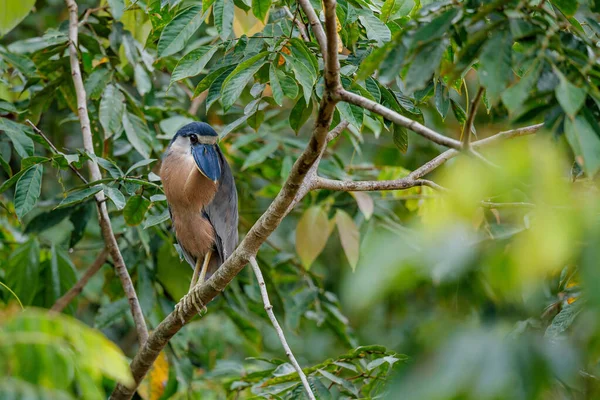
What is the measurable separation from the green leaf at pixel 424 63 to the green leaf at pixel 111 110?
1568mm

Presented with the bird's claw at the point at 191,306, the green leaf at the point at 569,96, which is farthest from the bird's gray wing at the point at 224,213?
the green leaf at the point at 569,96

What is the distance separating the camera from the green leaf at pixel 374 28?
1.84m

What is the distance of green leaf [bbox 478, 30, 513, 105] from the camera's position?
1.05m

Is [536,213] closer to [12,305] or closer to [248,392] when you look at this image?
[248,392]

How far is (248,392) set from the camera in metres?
2.38

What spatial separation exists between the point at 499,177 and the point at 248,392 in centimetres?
178

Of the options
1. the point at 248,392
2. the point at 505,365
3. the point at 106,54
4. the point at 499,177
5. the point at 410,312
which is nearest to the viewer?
the point at 505,365

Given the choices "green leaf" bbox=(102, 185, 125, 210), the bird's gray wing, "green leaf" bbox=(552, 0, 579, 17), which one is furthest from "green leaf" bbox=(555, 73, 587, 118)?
the bird's gray wing

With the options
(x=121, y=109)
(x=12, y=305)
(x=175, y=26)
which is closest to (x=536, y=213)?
(x=175, y=26)

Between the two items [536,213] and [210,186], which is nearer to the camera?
[536,213]

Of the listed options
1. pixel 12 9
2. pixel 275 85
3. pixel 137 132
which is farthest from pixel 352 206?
pixel 12 9

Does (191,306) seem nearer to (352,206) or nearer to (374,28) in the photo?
(374,28)

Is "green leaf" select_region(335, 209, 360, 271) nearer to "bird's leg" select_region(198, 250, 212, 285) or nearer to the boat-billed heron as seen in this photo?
the boat-billed heron

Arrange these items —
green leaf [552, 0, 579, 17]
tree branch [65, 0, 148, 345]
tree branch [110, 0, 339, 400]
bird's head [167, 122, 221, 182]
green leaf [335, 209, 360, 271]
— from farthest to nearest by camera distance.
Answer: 1. green leaf [335, 209, 360, 271]
2. bird's head [167, 122, 221, 182]
3. tree branch [65, 0, 148, 345]
4. tree branch [110, 0, 339, 400]
5. green leaf [552, 0, 579, 17]
